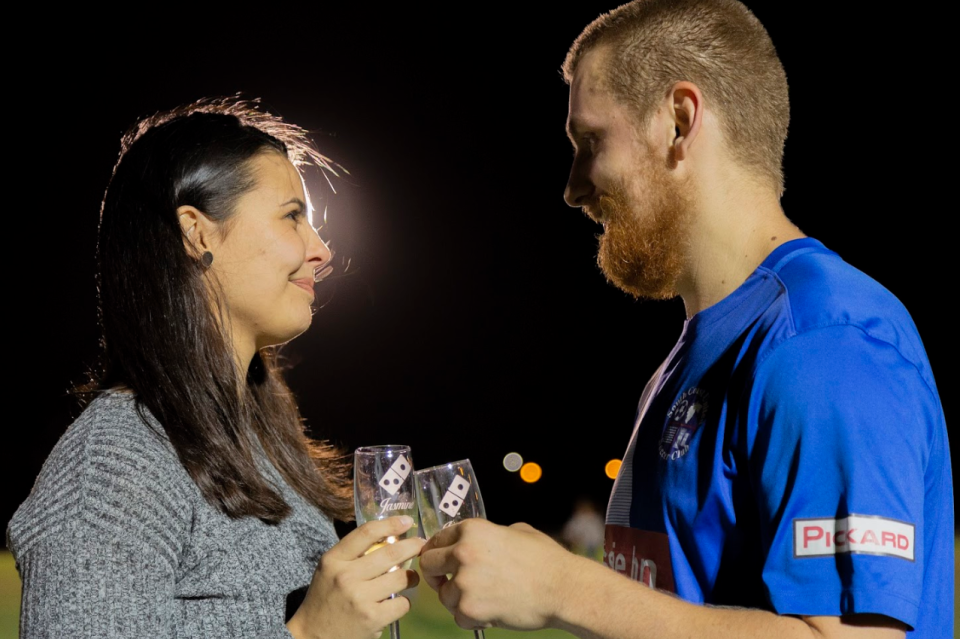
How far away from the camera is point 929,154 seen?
498cm

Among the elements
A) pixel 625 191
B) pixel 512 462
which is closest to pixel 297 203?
pixel 625 191

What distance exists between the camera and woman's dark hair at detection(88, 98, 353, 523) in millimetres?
1487

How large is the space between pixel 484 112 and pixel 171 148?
154 inches

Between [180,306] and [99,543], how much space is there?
452 millimetres

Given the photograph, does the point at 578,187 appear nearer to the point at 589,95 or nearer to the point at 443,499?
the point at 589,95

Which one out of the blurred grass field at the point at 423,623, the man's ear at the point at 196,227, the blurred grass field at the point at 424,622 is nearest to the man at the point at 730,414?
the man's ear at the point at 196,227

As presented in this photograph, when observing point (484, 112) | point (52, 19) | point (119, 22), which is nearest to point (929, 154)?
point (484, 112)

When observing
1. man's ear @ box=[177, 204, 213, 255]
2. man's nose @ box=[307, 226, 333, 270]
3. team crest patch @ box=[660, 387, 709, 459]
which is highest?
man's ear @ box=[177, 204, 213, 255]

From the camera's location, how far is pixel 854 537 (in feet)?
3.34

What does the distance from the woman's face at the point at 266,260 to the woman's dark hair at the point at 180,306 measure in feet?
0.10

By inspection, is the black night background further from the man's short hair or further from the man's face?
the man's short hair

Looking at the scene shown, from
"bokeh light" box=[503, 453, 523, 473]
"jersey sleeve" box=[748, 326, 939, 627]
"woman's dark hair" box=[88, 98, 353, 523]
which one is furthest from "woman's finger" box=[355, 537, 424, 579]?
"bokeh light" box=[503, 453, 523, 473]

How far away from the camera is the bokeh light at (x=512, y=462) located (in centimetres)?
558

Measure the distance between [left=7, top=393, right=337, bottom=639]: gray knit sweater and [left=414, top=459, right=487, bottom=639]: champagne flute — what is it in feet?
0.87
